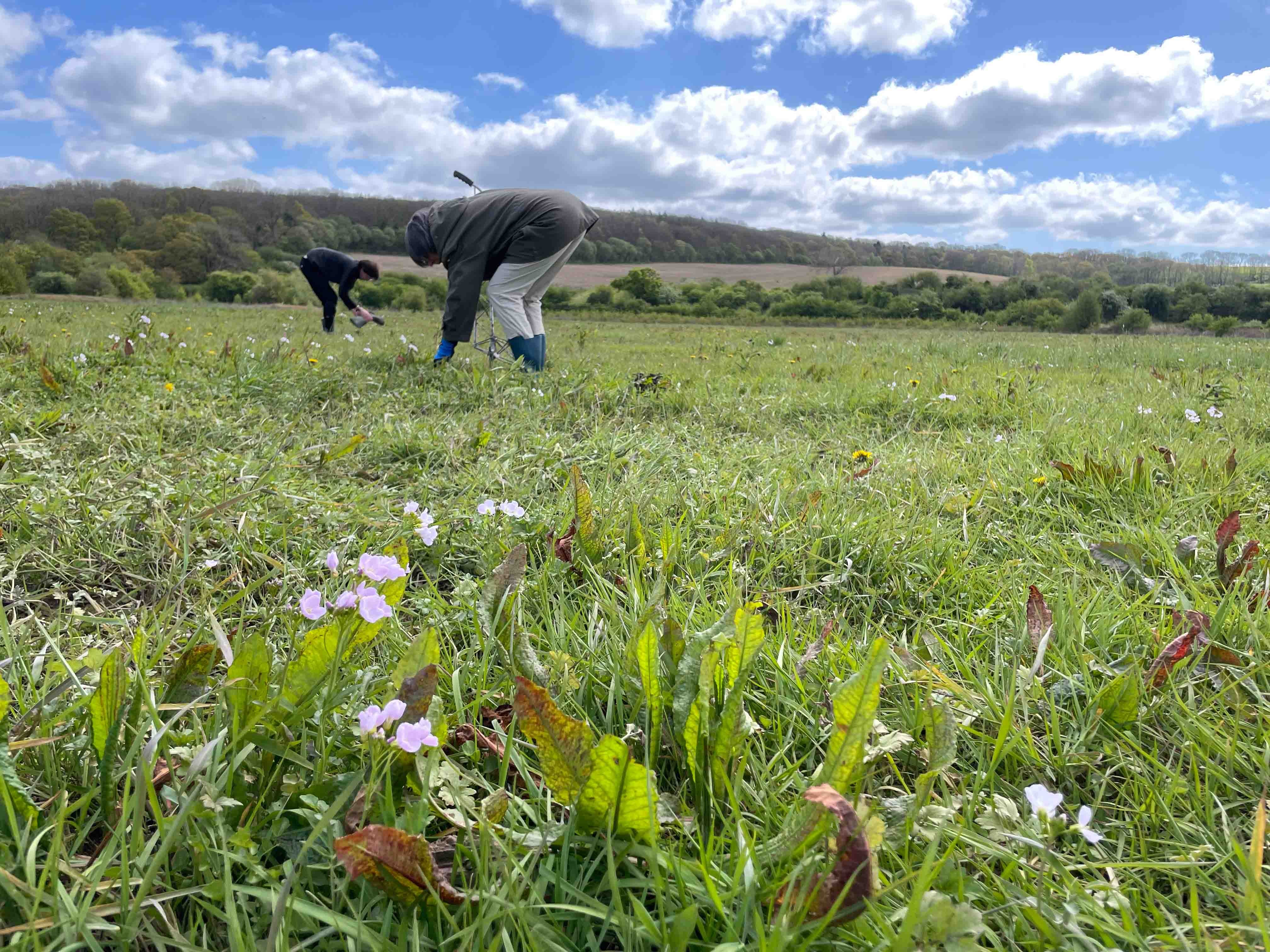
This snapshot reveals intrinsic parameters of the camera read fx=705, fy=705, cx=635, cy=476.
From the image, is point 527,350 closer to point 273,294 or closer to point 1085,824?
point 1085,824

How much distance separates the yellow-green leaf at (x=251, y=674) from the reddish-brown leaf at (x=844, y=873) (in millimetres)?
899

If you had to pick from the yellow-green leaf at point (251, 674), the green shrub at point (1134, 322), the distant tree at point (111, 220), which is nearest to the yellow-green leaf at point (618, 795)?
the yellow-green leaf at point (251, 674)

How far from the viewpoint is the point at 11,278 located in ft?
96.8

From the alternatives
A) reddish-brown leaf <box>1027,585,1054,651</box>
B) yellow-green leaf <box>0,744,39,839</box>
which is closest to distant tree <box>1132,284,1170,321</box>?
reddish-brown leaf <box>1027,585,1054,651</box>

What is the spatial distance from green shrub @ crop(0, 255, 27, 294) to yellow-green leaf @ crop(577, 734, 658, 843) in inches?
1476

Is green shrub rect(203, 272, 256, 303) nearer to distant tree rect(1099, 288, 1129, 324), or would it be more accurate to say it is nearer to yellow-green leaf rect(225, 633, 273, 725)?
yellow-green leaf rect(225, 633, 273, 725)

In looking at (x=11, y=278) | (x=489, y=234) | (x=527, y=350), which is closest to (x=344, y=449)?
(x=527, y=350)

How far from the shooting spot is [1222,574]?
1984mm

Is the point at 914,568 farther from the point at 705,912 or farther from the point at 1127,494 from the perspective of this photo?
the point at 705,912

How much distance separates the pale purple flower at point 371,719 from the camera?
98 centimetres

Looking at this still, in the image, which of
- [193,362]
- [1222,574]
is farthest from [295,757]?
[193,362]

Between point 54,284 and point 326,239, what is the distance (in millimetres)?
20962

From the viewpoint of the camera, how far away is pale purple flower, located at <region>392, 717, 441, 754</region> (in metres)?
0.98

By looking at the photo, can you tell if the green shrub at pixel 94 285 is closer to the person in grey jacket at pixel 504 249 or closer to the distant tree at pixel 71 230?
the distant tree at pixel 71 230
